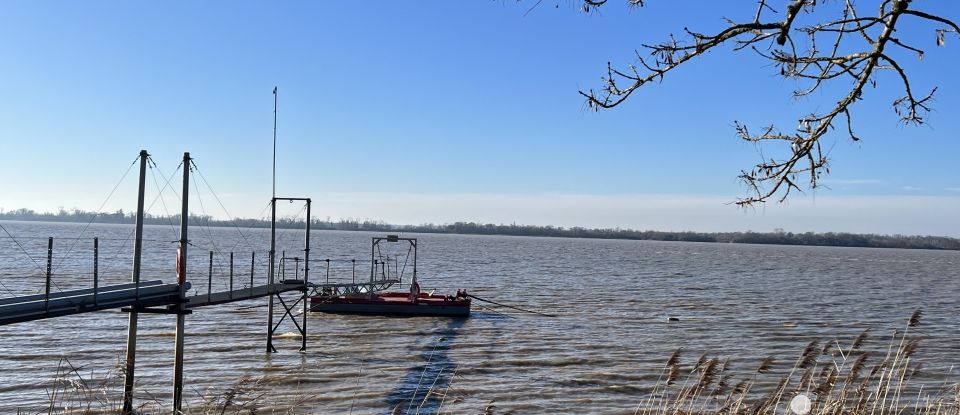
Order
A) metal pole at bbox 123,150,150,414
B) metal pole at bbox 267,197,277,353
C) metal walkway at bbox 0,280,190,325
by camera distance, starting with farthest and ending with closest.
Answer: metal pole at bbox 267,197,277,353 < metal pole at bbox 123,150,150,414 < metal walkway at bbox 0,280,190,325

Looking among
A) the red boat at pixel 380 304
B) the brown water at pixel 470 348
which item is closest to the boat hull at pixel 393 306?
the red boat at pixel 380 304

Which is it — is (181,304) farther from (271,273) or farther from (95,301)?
(271,273)

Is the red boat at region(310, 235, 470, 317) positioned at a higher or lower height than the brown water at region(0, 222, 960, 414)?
higher

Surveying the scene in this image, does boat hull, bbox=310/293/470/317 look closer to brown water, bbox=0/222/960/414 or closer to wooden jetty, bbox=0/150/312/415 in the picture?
brown water, bbox=0/222/960/414

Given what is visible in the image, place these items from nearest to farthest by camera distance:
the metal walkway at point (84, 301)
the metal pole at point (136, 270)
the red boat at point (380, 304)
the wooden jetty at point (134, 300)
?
the metal walkway at point (84, 301), the wooden jetty at point (134, 300), the metal pole at point (136, 270), the red boat at point (380, 304)

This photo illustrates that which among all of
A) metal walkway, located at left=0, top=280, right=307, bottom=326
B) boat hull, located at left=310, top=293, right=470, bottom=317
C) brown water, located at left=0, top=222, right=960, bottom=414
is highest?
metal walkway, located at left=0, top=280, right=307, bottom=326

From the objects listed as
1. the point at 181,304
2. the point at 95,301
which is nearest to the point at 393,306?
the point at 181,304

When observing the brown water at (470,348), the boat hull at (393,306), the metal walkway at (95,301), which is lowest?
the brown water at (470,348)

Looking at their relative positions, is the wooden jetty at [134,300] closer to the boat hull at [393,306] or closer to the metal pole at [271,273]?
the metal pole at [271,273]

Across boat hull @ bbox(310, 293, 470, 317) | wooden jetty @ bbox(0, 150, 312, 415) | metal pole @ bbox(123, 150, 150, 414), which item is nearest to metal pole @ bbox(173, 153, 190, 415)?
wooden jetty @ bbox(0, 150, 312, 415)

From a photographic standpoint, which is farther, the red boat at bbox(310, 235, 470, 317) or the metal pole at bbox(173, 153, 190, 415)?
the red boat at bbox(310, 235, 470, 317)

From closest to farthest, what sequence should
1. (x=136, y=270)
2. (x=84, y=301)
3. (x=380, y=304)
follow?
(x=84, y=301) → (x=136, y=270) → (x=380, y=304)

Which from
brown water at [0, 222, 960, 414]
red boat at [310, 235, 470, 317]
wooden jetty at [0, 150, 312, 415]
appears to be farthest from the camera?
red boat at [310, 235, 470, 317]

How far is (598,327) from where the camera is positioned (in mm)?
31359
